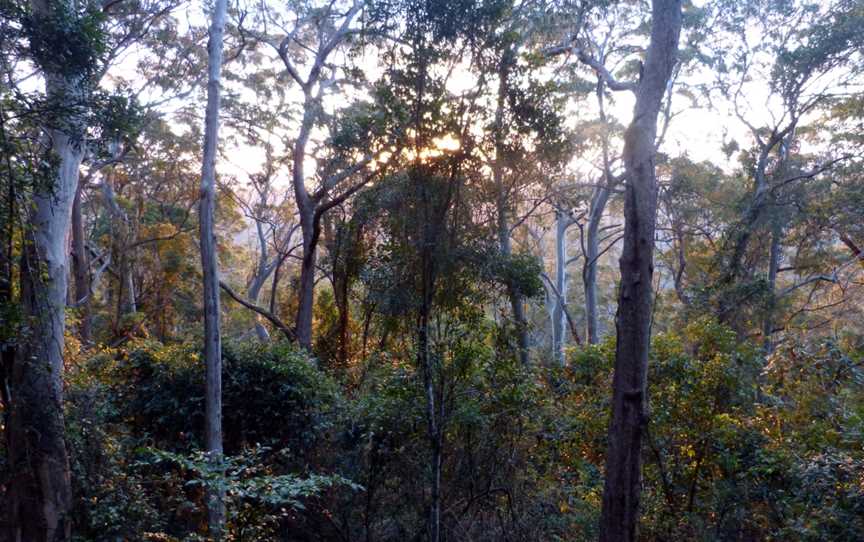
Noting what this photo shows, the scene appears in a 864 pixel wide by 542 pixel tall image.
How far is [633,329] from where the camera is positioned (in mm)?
5672

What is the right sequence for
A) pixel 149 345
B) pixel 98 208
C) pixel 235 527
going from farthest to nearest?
1. pixel 98 208
2. pixel 149 345
3. pixel 235 527

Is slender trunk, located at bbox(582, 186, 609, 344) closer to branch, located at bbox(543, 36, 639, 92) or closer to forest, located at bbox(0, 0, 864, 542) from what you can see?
branch, located at bbox(543, 36, 639, 92)

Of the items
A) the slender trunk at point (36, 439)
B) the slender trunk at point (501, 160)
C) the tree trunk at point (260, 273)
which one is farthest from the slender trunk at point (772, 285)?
the tree trunk at point (260, 273)

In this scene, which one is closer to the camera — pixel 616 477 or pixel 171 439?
pixel 616 477

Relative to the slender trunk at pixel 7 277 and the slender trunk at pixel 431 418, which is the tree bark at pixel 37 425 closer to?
the slender trunk at pixel 7 277

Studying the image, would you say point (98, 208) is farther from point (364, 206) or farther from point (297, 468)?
point (297, 468)

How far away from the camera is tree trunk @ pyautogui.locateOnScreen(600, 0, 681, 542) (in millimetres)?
5648

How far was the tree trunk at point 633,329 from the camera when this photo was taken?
18.5 ft

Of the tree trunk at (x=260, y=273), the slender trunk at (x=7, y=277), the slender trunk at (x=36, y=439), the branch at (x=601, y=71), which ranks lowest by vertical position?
the slender trunk at (x=36, y=439)

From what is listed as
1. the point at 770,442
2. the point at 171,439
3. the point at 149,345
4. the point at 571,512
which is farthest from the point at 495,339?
the point at 149,345

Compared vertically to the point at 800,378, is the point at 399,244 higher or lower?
higher

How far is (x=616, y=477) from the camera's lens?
569 cm

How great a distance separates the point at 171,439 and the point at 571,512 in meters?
5.18

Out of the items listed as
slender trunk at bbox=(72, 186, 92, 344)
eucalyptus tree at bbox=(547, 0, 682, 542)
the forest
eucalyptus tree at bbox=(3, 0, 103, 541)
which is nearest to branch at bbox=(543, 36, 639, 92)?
the forest
